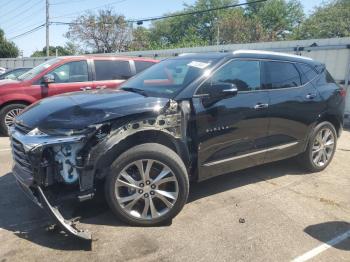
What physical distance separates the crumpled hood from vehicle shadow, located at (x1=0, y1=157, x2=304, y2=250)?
2.66ft

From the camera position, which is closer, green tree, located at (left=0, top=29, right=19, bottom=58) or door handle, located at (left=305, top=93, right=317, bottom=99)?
door handle, located at (left=305, top=93, right=317, bottom=99)

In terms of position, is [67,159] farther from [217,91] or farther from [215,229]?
[217,91]

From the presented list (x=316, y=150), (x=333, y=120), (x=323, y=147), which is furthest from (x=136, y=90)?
(x=333, y=120)

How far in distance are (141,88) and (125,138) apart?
1161 mm

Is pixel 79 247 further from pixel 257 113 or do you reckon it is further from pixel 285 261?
pixel 257 113

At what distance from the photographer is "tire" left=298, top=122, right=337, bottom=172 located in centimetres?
559

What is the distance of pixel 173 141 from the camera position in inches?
158

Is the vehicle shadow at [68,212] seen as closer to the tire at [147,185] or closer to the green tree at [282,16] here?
the tire at [147,185]

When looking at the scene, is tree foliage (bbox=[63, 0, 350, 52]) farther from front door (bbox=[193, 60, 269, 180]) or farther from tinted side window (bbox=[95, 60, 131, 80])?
front door (bbox=[193, 60, 269, 180])

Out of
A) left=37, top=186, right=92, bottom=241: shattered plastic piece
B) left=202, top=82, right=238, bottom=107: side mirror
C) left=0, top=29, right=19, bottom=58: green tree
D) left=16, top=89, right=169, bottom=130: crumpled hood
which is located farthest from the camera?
left=0, top=29, right=19, bottom=58: green tree

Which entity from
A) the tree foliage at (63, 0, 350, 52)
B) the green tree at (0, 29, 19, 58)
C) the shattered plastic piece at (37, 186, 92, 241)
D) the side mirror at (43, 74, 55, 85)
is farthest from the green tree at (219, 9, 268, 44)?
the shattered plastic piece at (37, 186, 92, 241)

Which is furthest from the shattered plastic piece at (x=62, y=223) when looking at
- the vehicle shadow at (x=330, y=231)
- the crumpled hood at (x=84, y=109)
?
the vehicle shadow at (x=330, y=231)

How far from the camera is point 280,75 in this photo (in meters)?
5.14

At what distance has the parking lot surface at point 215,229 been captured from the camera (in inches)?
134
